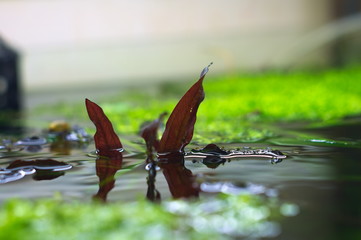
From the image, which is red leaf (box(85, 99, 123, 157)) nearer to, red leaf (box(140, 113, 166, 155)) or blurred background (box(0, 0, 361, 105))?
red leaf (box(140, 113, 166, 155))

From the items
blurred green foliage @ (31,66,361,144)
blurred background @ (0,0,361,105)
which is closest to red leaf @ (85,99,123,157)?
blurred green foliage @ (31,66,361,144)

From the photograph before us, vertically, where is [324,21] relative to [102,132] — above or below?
above

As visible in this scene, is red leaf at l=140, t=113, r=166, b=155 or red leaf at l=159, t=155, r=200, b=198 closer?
red leaf at l=159, t=155, r=200, b=198

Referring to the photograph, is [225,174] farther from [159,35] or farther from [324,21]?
[324,21]

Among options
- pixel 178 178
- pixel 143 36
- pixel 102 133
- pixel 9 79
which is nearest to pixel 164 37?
pixel 143 36

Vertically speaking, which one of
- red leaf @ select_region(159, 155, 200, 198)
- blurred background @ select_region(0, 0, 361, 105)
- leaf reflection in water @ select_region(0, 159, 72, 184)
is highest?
blurred background @ select_region(0, 0, 361, 105)

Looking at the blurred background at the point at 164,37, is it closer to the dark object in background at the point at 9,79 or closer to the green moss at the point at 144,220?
the dark object in background at the point at 9,79

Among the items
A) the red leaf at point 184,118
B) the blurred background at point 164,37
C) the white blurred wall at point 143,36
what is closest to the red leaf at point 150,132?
the red leaf at point 184,118

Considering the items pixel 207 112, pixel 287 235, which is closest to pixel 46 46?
pixel 207 112
